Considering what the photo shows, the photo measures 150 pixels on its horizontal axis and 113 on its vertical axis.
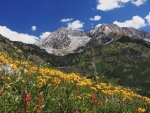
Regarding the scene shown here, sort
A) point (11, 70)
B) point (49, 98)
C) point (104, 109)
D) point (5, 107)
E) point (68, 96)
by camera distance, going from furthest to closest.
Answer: point (11, 70), point (104, 109), point (49, 98), point (68, 96), point (5, 107)

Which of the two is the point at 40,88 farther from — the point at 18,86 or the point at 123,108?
the point at 123,108

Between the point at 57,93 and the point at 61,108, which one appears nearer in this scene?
the point at 61,108

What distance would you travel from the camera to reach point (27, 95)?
488 centimetres

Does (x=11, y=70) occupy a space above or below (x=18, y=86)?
above

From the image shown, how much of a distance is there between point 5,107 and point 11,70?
7.90 metres

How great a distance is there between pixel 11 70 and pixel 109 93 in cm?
609

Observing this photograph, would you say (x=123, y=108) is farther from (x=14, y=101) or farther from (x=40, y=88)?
(x=14, y=101)

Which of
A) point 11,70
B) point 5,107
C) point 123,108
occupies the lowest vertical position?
point 123,108

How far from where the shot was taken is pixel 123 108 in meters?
11.7

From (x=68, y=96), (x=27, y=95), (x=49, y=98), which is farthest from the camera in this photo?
(x=49, y=98)

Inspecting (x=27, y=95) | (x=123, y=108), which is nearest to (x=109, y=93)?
(x=123, y=108)

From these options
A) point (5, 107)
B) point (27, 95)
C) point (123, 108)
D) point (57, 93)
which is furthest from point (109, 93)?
point (27, 95)

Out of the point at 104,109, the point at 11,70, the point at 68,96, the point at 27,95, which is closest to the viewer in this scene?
the point at 27,95

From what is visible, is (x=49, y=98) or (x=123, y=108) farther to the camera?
(x=123, y=108)
